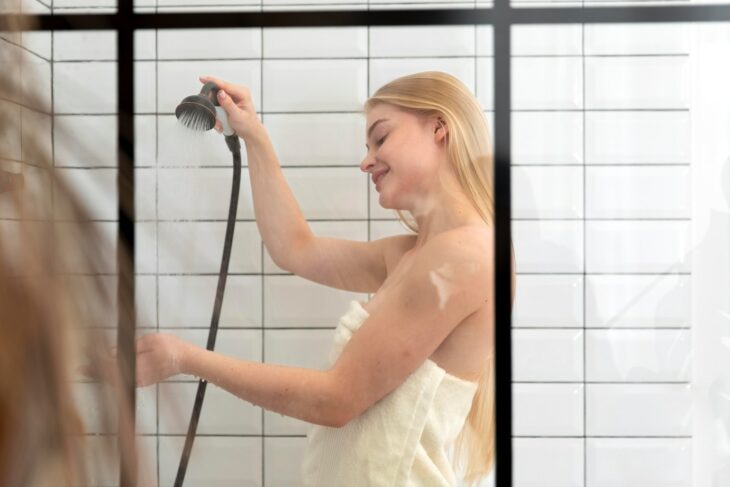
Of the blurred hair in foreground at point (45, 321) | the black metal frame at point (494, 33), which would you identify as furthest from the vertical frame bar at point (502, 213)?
the blurred hair in foreground at point (45, 321)

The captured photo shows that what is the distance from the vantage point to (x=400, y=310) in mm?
993

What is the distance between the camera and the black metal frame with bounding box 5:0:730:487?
3.38 feet

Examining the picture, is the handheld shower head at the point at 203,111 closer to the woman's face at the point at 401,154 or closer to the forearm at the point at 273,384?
the woman's face at the point at 401,154

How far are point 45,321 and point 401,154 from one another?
2.55 feet

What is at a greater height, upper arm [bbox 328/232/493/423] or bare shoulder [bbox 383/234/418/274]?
bare shoulder [bbox 383/234/418/274]

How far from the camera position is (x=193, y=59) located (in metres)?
1.06

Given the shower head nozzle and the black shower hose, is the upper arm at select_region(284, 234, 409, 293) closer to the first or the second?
the black shower hose

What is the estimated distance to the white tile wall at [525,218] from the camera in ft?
3.39

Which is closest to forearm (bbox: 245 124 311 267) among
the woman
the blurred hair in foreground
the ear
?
the woman

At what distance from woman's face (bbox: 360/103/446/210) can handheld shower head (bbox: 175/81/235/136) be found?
0.21 m

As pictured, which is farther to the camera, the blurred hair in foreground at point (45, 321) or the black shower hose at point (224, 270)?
the black shower hose at point (224, 270)

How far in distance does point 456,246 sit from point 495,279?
76 mm

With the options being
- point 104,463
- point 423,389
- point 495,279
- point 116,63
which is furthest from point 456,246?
point 104,463

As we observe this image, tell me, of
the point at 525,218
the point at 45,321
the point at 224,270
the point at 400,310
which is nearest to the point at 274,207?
the point at 224,270
